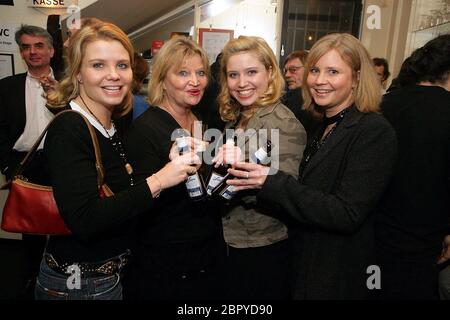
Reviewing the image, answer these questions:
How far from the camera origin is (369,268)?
1.23 meters

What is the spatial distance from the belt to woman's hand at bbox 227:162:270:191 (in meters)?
0.47

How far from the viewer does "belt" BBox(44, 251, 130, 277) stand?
3.63 ft

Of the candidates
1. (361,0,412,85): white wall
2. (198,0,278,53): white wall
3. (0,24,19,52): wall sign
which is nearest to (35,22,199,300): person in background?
(0,24,19,52): wall sign

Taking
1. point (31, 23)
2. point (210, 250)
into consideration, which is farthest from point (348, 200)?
point (31, 23)

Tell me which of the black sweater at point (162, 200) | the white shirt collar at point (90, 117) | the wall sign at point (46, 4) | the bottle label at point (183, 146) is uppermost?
the wall sign at point (46, 4)

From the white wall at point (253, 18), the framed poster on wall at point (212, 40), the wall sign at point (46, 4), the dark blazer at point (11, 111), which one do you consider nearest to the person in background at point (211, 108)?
the dark blazer at point (11, 111)

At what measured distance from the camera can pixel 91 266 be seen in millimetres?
1123

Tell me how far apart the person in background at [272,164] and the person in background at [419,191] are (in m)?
0.45

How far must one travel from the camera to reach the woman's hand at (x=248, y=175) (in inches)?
44.1

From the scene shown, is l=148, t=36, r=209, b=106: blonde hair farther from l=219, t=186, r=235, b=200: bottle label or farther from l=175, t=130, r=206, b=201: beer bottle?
l=219, t=186, r=235, b=200: bottle label

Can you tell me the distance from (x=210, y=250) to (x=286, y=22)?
4274mm

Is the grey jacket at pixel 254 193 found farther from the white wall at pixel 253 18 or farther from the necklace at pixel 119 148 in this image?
the white wall at pixel 253 18

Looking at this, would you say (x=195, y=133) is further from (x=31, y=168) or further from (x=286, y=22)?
(x=286, y=22)

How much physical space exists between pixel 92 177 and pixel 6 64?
8.10 feet
